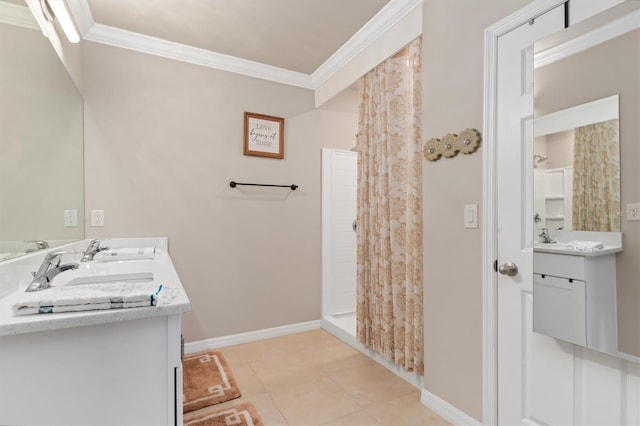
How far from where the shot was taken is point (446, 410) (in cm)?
173

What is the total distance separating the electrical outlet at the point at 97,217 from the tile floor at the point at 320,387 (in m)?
1.36

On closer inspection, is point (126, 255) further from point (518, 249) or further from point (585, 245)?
point (585, 245)

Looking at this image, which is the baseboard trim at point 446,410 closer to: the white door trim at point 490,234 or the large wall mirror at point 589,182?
the white door trim at point 490,234

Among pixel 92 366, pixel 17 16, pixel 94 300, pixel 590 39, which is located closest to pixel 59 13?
pixel 17 16

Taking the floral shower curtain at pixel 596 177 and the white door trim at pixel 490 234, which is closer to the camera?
the floral shower curtain at pixel 596 177

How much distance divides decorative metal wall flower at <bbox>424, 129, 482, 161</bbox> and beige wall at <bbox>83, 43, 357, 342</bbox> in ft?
4.63

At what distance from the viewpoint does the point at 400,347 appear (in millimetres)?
2186

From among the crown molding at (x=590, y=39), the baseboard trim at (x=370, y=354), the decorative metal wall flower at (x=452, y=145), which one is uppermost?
the crown molding at (x=590, y=39)

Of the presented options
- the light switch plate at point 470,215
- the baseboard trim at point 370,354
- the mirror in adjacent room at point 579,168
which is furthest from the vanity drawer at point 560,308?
the baseboard trim at point 370,354

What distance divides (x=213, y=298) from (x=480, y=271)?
2.06 m

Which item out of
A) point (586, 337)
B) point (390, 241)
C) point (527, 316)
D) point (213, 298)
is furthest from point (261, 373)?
point (586, 337)

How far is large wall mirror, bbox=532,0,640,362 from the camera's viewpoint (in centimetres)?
109

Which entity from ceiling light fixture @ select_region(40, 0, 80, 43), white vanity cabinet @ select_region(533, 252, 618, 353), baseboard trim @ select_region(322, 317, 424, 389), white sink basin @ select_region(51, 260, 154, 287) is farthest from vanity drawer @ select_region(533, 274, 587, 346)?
ceiling light fixture @ select_region(40, 0, 80, 43)

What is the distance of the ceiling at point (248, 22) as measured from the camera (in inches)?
80.7
